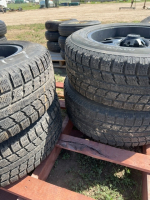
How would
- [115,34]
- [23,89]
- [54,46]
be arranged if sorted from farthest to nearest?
[54,46]
[115,34]
[23,89]

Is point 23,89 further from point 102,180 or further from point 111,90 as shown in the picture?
point 102,180

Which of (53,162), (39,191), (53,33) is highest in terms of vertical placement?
(53,33)

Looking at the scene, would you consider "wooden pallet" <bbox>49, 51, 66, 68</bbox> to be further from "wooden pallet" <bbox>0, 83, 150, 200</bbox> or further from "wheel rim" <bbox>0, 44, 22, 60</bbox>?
"wooden pallet" <bbox>0, 83, 150, 200</bbox>

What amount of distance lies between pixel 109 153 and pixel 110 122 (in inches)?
11.3

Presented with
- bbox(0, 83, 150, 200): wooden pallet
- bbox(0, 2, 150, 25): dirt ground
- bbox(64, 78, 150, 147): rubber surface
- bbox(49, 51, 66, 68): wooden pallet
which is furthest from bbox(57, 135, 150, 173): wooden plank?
bbox(0, 2, 150, 25): dirt ground

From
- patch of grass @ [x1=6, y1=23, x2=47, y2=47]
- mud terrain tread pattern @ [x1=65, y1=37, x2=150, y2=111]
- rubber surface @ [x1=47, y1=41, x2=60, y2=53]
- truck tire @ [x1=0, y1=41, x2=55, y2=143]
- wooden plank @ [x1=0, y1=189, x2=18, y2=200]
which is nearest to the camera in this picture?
truck tire @ [x1=0, y1=41, x2=55, y2=143]

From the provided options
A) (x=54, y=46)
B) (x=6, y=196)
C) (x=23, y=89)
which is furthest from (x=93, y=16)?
(x=6, y=196)

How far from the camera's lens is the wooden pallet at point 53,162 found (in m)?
1.33

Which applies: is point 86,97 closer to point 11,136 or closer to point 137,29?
point 11,136

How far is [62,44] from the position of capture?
3594mm

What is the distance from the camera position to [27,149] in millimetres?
1371

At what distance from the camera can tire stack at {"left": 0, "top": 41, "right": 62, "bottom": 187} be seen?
1.13m

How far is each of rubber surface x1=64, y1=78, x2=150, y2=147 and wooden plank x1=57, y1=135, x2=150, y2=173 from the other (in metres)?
0.11

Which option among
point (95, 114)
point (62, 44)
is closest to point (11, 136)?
point (95, 114)
